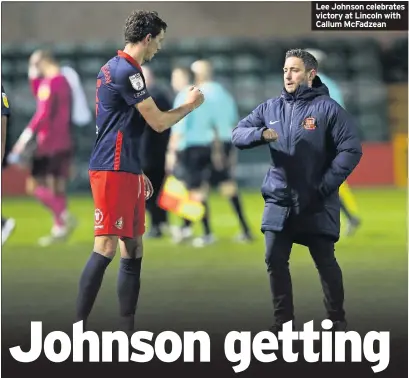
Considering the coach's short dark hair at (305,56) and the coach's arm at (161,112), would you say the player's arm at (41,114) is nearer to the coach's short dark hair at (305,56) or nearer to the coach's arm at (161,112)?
the coach's arm at (161,112)

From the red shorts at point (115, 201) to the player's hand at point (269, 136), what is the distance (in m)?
0.71

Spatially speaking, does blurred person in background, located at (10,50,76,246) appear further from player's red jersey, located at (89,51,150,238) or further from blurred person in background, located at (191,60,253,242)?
player's red jersey, located at (89,51,150,238)

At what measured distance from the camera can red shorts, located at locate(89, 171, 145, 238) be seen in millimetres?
5664

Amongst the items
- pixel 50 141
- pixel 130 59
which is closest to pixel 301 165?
pixel 130 59

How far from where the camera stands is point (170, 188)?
35.3 feet

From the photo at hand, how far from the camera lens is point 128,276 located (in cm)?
590

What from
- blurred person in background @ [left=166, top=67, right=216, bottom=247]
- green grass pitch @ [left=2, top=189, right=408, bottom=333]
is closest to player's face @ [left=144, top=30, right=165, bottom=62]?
green grass pitch @ [left=2, top=189, right=408, bottom=333]

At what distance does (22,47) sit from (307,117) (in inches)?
434

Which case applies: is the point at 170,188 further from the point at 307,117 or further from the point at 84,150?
the point at 84,150

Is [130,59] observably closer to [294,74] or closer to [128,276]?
[294,74]

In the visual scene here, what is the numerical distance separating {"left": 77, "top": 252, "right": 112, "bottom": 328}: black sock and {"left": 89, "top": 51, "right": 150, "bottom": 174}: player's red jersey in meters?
0.49

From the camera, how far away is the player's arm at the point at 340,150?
5.63 meters

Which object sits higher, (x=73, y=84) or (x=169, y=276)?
(x=73, y=84)

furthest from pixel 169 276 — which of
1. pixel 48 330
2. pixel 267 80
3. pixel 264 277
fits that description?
pixel 267 80
